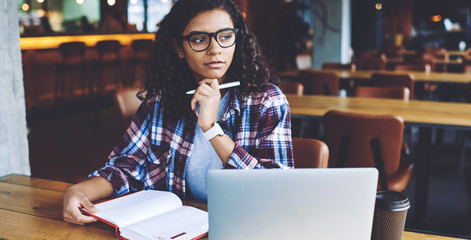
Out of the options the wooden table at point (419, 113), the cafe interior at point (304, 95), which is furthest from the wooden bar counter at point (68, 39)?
the wooden table at point (419, 113)

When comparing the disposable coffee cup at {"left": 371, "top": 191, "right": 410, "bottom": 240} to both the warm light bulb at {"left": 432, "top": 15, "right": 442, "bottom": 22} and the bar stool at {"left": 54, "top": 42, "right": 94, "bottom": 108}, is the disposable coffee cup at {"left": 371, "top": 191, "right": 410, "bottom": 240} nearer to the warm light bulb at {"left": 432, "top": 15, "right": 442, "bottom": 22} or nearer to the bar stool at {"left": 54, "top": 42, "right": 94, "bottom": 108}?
the bar stool at {"left": 54, "top": 42, "right": 94, "bottom": 108}

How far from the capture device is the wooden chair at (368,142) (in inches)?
99.5

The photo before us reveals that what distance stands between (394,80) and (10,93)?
3546mm

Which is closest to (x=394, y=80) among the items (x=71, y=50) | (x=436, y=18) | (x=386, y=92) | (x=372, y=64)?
(x=386, y=92)

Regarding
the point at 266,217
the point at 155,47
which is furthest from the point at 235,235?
the point at 155,47

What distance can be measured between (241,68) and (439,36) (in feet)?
59.9

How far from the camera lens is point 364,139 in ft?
8.56

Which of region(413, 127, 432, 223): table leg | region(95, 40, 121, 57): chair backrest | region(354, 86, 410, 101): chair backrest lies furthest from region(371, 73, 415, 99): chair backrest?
region(95, 40, 121, 57): chair backrest

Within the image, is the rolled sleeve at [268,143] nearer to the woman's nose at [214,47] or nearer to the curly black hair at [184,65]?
the curly black hair at [184,65]

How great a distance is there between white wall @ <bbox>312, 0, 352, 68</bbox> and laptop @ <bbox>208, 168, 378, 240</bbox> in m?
8.41

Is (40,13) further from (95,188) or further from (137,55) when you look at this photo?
(95,188)

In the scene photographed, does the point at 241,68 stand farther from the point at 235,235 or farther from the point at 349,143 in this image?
the point at 349,143

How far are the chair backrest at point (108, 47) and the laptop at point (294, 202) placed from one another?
667 cm

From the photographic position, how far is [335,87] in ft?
15.8
